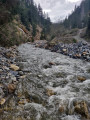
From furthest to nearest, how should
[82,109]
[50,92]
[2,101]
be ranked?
[50,92], [2,101], [82,109]

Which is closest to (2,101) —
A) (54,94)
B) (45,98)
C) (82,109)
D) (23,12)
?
(45,98)

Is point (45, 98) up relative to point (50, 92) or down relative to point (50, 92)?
down

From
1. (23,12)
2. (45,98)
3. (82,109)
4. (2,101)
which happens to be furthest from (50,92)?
(23,12)

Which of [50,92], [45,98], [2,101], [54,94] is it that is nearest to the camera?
[2,101]

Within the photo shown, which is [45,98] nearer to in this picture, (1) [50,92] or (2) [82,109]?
(1) [50,92]

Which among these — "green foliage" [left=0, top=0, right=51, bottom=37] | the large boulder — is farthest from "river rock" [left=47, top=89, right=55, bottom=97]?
"green foliage" [left=0, top=0, right=51, bottom=37]

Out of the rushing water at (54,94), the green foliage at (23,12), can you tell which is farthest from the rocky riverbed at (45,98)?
the green foliage at (23,12)

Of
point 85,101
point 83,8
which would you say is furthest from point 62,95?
point 83,8

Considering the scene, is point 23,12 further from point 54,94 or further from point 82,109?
point 82,109

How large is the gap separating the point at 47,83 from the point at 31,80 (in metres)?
1.06

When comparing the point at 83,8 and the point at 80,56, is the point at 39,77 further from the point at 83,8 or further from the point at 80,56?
the point at 83,8

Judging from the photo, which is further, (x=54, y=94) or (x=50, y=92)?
(x=50, y=92)

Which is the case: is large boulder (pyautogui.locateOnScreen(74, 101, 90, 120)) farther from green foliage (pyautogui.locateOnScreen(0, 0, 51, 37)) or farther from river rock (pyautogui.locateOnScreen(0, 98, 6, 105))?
green foliage (pyautogui.locateOnScreen(0, 0, 51, 37))

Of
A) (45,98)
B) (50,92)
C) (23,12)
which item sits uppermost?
(23,12)
